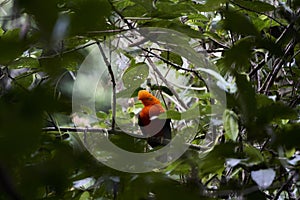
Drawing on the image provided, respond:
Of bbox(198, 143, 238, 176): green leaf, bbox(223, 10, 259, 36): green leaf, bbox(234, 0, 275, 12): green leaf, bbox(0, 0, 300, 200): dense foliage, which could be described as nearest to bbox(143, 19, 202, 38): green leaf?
bbox(0, 0, 300, 200): dense foliage

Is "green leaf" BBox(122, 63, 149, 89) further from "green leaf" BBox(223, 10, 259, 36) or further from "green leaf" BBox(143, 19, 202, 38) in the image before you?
"green leaf" BBox(223, 10, 259, 36)

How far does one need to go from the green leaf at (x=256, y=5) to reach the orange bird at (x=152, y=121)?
640 mm

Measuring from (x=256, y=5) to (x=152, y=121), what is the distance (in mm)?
1075

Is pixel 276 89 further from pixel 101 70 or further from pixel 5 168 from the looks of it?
pixel 5 168

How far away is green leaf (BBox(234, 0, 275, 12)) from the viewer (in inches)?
47.6

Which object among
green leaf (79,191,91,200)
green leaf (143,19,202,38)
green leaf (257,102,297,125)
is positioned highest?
green leaf (143,19,202,38)

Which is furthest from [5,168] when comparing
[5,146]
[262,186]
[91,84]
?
[91,84]

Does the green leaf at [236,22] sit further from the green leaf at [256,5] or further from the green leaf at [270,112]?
the green leaf at [256,5]

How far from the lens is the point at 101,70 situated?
1.40m

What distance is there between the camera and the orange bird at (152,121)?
75.5 inches

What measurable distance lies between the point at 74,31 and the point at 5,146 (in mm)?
94

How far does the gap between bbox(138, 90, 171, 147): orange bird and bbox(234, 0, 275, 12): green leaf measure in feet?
2.10

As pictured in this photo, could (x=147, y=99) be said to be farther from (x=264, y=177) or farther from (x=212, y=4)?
(x=264, y=177)

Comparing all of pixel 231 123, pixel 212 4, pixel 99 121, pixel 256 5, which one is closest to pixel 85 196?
pixel 231 123
